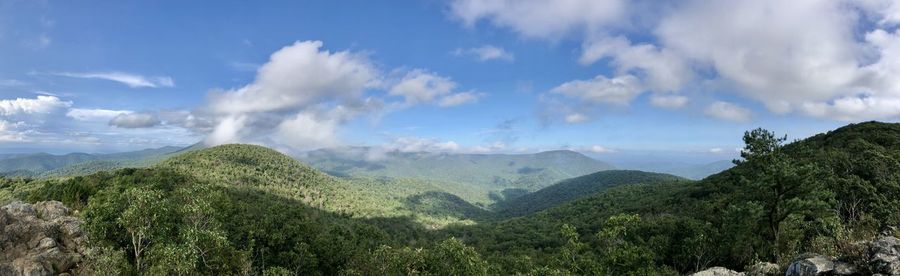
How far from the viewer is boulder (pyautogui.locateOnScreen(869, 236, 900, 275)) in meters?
17.1

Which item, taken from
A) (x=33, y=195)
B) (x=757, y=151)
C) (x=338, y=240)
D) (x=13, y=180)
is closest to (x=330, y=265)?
(x=338, y=240)

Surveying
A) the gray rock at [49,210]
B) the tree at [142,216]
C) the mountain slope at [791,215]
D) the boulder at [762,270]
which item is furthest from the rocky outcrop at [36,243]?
the mountain slope at [791,215]

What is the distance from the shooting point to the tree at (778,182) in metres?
35.3

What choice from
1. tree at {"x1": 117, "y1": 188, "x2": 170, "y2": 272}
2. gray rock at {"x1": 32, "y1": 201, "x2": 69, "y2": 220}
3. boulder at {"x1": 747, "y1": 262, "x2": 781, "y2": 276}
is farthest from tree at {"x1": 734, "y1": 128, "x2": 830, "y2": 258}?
gray rock at {"x1": 32, "y1": 201, "x2": 69, "y2": 220}

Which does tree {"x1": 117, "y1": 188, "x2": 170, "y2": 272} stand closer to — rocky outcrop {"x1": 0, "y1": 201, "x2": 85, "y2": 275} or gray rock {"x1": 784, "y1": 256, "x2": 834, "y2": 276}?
rocky outcrop {"x1": 0, "y1": 201, "x2": 85, "y2": 275}

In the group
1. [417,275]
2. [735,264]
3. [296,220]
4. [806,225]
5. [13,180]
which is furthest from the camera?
[13,180]

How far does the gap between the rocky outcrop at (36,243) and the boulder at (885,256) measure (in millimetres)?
62335

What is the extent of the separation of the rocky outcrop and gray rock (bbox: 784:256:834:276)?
198ft

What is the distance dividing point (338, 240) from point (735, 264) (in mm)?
62815

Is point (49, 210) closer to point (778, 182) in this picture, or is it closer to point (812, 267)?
point (812, 267)

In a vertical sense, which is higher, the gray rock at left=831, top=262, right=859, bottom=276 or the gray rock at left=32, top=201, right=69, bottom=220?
the gray rock at left=831, top=262, right=859, bottom=276

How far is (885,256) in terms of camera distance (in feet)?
58.1

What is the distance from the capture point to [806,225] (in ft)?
147

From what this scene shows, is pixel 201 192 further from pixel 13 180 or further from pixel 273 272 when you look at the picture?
pixel 13 180
